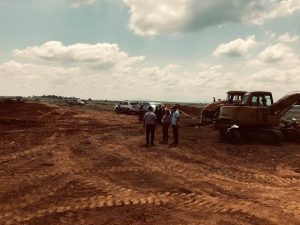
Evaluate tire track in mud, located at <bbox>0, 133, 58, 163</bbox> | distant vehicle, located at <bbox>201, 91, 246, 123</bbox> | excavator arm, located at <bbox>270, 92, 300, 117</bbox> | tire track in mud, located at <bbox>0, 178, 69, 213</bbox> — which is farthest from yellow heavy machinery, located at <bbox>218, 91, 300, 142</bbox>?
tire track in mud, located at <bbox>0, 178, 69, 213</bbox>

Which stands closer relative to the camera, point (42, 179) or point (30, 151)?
point (42, 179)

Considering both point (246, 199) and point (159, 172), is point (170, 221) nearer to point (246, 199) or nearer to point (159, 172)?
point (246, 199)

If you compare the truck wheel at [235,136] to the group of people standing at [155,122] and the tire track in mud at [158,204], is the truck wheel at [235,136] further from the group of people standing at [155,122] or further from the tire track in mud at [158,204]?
the tire track in mud at [158,204]

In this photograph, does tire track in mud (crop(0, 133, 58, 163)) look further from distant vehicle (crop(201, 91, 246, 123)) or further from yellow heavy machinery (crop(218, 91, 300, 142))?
distant vehicle (crop(201, 91, 246, 123))

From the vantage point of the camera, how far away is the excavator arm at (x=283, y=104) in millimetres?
22797

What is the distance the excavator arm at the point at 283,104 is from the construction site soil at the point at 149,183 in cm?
210

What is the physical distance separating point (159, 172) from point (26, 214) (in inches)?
230

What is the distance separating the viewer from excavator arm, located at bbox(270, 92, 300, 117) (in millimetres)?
22797

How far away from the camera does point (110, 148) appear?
66.8ft

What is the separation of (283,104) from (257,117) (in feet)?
6.07

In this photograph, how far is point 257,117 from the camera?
22.3 metres

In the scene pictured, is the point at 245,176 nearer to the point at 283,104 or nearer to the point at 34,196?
the point at 34,196

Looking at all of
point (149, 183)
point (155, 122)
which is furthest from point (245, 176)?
point (155, 122)


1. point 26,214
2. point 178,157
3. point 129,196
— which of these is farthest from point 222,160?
point 26,214
